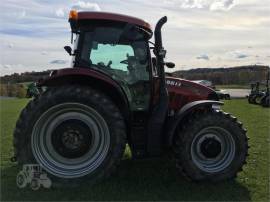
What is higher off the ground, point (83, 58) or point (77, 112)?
point (83, 58)

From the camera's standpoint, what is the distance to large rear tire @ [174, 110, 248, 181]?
628 cm

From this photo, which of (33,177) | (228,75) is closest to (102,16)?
(33,177)

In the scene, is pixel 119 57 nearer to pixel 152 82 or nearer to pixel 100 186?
pixel 152 82

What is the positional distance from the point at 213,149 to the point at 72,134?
2.14 m

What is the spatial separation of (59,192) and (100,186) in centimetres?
58

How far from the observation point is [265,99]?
2556 centimetres

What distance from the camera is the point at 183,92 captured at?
700cm

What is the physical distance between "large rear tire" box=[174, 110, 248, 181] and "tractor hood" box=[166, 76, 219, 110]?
0.54m

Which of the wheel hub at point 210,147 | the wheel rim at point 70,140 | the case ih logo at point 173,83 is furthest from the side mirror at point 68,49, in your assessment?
the wheel hub at point 210,147

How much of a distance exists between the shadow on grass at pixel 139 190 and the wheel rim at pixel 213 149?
30cm

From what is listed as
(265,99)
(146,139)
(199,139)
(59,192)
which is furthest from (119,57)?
(265,99)

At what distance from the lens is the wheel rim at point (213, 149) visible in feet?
21.1

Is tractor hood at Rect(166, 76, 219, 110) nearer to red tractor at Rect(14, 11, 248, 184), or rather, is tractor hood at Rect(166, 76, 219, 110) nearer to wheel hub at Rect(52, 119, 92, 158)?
red tractor at Rect(14, 11, 248, 184)

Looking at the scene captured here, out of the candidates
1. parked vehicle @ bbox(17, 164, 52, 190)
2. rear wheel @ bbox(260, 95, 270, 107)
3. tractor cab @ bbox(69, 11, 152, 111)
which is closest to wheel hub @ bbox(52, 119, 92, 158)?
parked vehicle @ bbox(17, 164, 52, 190)
